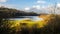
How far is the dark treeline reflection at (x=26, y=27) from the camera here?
478 centimetres

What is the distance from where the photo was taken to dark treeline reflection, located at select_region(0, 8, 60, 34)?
15.7 ft

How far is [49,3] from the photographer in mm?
5082

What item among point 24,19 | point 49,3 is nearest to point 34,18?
point 24,19

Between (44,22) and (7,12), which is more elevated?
(7,12)

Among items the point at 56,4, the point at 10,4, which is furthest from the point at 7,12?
the point at 56,4

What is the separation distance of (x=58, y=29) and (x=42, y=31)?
1.77 ft

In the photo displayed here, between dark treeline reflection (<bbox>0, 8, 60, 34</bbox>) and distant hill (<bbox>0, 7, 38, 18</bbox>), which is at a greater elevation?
distant hill (<bbox>0, 7, 38, 18</bbox>)

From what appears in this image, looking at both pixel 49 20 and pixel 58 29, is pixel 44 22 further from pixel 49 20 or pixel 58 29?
pixel 58 29

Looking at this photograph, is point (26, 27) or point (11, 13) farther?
point (11, 13)

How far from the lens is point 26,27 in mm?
4855

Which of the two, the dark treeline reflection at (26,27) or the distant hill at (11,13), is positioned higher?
the distant hill at (11,13)

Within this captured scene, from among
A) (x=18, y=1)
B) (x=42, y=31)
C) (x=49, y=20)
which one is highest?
(x=18, y=1)

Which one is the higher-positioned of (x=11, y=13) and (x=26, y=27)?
(x=11, y=13)

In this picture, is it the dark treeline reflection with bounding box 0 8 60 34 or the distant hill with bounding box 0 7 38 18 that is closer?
the dark treeline reflection with bounding box 0 8 60 34
